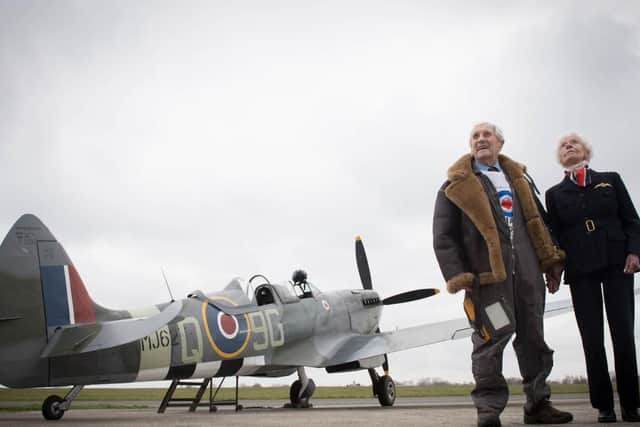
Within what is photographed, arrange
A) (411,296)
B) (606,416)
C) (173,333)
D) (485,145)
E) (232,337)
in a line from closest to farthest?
(606,416) < (485,145) < (173,333) < (232,337) < (411,296)

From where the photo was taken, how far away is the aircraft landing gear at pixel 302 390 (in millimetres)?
11391

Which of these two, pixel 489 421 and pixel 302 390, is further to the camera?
pixel 302 390

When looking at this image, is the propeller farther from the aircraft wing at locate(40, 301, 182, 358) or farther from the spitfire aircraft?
the aircraft wing at locate(40, 301, 182, 358)

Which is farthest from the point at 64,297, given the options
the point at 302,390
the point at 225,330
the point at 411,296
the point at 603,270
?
the point at 411,296

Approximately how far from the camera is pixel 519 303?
4.78 metres

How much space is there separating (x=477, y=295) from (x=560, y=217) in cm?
114

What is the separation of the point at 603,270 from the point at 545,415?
1.23 metres

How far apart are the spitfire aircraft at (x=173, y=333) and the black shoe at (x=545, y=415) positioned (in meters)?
4.10

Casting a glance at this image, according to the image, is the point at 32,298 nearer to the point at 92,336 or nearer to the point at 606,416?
the point at 92,336

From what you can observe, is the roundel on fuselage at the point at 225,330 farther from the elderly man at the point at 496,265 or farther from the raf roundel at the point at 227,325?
the elderly man at the point at 496,265

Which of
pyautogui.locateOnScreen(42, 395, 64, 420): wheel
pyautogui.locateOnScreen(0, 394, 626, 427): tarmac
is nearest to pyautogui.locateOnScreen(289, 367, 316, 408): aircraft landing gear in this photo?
pyautogui.locateOnScreen(0, 394, 626, 427): tarmac

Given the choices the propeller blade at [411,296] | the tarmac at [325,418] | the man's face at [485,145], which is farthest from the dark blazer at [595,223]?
the propeller blade at [411,296]

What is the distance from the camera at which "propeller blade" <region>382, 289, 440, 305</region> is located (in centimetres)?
1398

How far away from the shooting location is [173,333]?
30.9 feet
